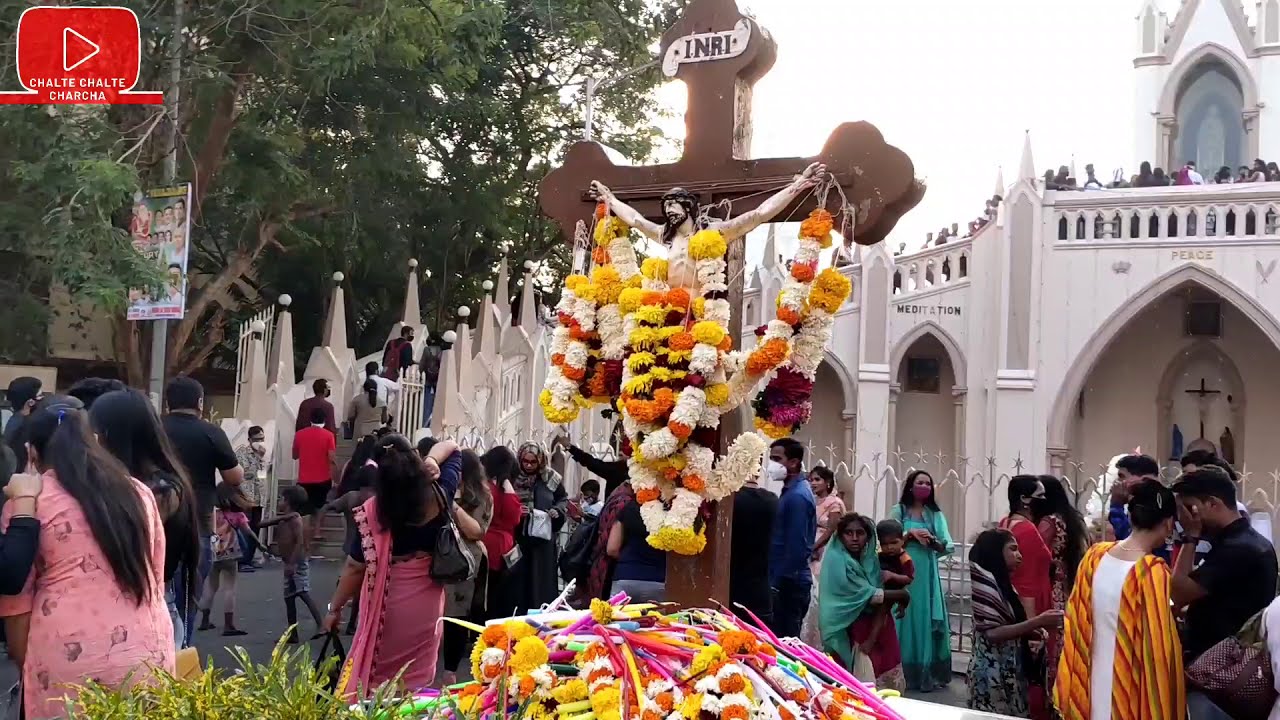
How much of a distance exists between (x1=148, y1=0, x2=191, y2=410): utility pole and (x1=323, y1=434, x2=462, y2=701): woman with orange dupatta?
6.60 metres

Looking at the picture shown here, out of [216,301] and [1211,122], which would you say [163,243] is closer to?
[216,301]

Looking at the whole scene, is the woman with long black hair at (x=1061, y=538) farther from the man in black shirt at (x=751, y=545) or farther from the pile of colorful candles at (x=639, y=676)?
the pile of colorful candles at (x=639, y=676)

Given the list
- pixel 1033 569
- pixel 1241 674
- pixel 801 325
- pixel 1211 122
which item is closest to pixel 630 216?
pixel 801 325

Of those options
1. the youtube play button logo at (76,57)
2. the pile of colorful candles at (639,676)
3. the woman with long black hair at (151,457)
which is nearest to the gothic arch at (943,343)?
the youtube play button logo at (76,57)

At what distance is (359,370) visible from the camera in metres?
18.6

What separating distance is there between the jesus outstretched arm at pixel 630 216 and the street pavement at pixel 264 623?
3.50 metres

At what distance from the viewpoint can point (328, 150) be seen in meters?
19.3

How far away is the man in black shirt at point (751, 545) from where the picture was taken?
5.91 m

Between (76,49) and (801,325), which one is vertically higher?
(76,49)

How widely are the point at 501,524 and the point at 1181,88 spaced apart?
75.9ft

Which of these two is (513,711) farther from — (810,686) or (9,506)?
(9,506)

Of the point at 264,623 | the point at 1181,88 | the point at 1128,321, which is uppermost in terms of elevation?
the point at 1181,88

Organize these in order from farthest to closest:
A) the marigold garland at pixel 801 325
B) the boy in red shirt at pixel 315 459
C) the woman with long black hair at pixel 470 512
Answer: the boy in red shirt at pixel 315 459
the woman with long black hair at pixel 470 512
the marigold garland at pixel 801 325

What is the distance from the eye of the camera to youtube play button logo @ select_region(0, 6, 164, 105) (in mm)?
12273
